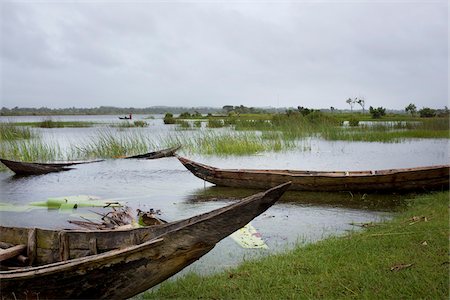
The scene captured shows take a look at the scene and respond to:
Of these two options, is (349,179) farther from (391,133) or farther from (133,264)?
(391,133)

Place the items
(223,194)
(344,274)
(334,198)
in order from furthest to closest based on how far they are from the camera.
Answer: (223,194), (334,198), (344,274)

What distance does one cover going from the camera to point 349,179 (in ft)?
29.7

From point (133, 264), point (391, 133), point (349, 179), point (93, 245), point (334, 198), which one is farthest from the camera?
point (391, 133)

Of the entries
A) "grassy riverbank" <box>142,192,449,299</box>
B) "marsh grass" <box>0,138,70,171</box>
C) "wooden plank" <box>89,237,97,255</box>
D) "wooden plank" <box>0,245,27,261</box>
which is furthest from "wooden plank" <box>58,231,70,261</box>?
"marsh grass" <box>0,138,70,171</box>

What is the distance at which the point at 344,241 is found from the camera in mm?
5039

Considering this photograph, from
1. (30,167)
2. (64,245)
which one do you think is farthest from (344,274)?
(30,167)

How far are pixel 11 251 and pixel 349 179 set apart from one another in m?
7.07

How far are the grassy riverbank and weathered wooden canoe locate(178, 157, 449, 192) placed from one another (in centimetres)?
368

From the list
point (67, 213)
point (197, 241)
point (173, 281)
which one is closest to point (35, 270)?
Answer: point (197, 241)

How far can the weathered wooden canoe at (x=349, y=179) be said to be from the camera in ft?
28.1

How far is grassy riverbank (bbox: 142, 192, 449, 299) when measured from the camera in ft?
11.4

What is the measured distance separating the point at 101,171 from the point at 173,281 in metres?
10.1

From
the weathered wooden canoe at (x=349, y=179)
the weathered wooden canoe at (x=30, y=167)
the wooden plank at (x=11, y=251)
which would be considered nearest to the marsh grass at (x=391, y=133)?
the weathered wooden canoe at (x=349, y=179)

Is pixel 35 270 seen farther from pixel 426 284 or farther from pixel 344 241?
pixel 344 241
